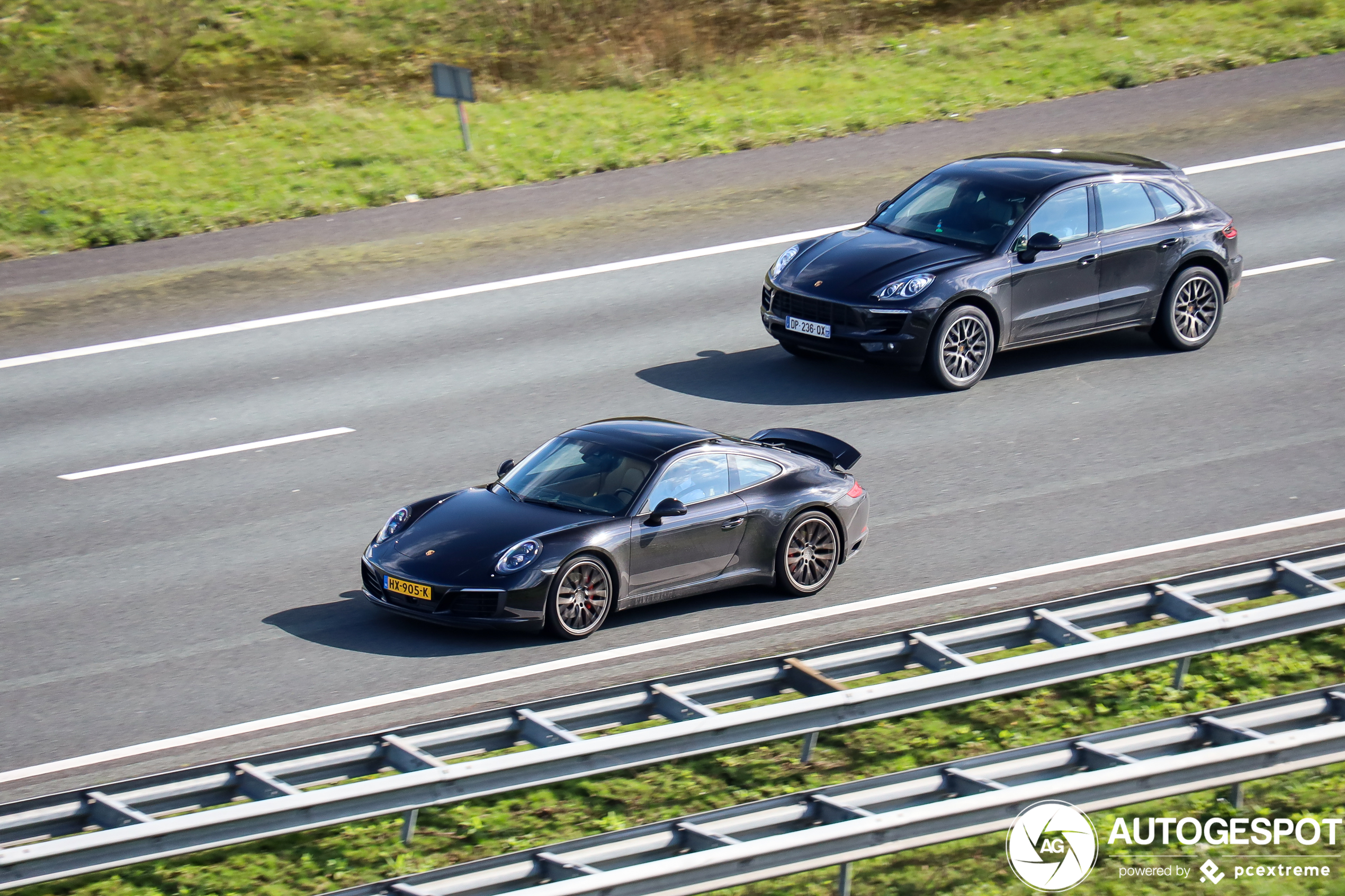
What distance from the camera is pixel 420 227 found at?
2008 centimetres

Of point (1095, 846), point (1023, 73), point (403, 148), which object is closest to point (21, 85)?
point (403, 148)

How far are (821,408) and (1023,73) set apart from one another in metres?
11.8

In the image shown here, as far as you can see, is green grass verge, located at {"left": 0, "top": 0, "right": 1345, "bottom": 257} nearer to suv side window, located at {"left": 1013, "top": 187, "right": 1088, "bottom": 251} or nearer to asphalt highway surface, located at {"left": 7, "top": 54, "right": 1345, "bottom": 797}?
asphalt highway surface, located at {"left": 7, "top": 54, "right": 1345, "bottom": 797}

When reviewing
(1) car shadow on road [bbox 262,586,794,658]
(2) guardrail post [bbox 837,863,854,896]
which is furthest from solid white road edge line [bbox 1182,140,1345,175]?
(2) guardrail post [bbox 837,863,854,896]

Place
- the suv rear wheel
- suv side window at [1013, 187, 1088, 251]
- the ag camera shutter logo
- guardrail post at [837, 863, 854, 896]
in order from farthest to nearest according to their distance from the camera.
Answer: the suv rear wheel, suv side window at [1013, 187, 1088, 251], the ag camera shutter logo, guardrail post at [837, 863, 854, 896]

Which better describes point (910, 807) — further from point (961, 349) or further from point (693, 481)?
point (961, 349)

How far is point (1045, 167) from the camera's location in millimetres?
16328

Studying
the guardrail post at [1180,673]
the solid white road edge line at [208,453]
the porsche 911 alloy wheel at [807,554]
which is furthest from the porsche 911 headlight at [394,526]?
the guardrail post at [1180,673]

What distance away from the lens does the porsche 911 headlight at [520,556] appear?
10.5m

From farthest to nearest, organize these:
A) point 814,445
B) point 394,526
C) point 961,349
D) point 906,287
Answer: point 961,349 → point 906,287 → point 814,445 → point 394,526

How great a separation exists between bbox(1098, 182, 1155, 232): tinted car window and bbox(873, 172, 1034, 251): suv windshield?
85cm

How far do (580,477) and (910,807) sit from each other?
4497mm

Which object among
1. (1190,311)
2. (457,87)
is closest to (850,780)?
(1190,311)

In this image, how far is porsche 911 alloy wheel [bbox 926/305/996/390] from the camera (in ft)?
50.3
